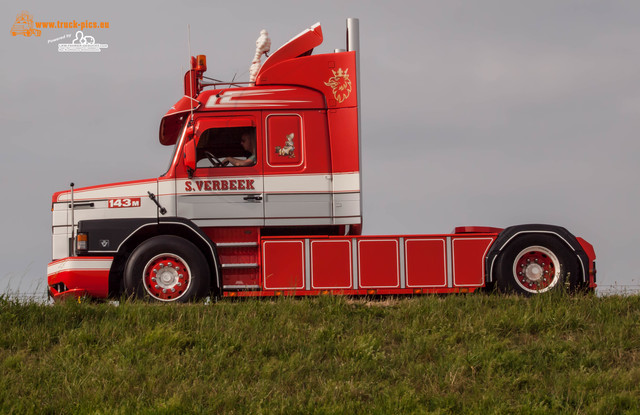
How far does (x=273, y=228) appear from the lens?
40.9 feet

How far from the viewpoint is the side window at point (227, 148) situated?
492 inches

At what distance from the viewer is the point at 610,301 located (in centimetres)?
1152

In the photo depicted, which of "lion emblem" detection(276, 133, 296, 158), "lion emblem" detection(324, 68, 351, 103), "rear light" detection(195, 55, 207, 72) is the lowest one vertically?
"lion emblem" detection(276, 133, 296, 158)

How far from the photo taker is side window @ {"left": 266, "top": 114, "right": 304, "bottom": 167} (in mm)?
12422

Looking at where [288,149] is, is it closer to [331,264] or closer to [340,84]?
[340,84]

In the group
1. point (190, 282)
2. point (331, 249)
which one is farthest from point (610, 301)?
point (190, 282)

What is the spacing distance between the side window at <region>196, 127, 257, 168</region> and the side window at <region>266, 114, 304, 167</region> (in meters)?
0.29

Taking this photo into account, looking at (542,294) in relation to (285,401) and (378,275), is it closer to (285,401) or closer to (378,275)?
(378,275)

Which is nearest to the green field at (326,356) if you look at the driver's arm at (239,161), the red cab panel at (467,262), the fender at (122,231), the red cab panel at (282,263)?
the red cab panel at (282,263)

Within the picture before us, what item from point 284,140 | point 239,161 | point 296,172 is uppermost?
point 284,140

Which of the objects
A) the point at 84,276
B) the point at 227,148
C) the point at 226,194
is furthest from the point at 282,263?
the point at 84,276

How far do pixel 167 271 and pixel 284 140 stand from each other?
289 cm

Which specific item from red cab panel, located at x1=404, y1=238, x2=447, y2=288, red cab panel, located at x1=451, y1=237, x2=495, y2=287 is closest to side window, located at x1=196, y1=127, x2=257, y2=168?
red cab panel, located at x1=404, y1=238, x2=447, y2=288

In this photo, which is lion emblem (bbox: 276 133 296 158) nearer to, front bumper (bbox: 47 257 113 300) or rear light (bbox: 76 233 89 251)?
front bumper (bbox: 47 257 113 300)
